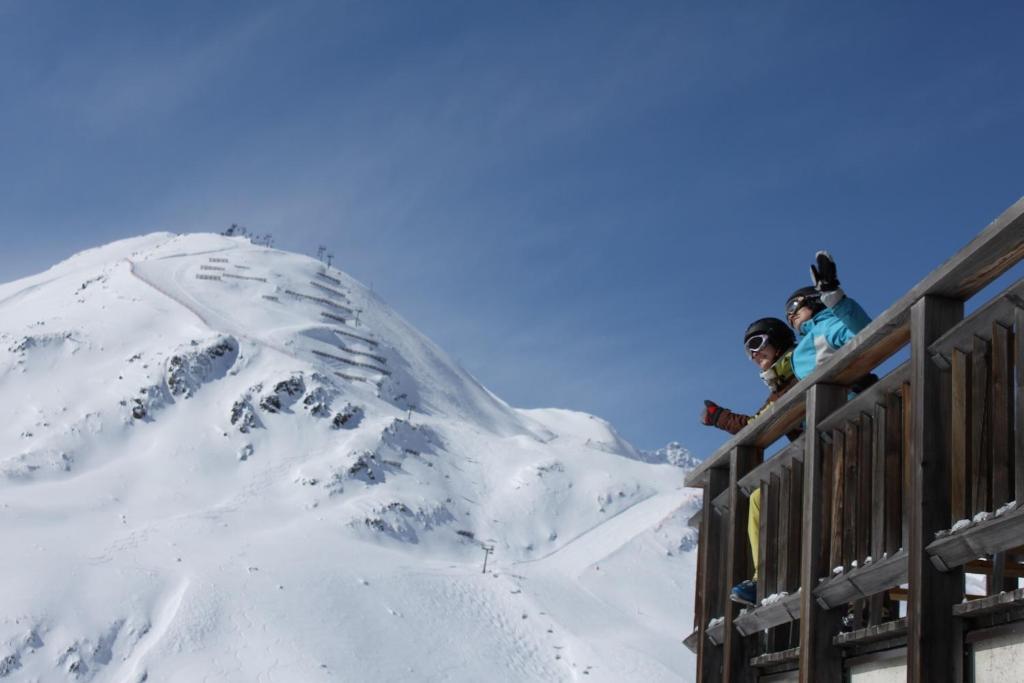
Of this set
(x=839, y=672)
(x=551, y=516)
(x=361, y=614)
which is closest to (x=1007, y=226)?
(x=839, y=672)

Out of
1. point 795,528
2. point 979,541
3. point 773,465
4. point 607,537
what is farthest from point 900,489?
point 607,537

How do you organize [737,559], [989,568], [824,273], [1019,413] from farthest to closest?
1. [737,559]
2. [824,273]
3. [989,568]
4. [1019,413]

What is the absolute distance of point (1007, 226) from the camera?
3422mm

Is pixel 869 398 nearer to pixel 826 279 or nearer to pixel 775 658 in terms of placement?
pixel 826 279

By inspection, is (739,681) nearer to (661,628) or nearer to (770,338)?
(770,338)

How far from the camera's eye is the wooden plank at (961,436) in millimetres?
3611

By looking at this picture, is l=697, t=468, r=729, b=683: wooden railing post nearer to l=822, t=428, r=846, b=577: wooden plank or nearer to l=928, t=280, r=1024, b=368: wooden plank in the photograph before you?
l=822, t=428, r=846, b=577: wooden plank

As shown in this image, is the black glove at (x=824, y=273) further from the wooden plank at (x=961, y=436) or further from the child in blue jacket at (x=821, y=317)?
the wooden plank at (x=961, y=436)

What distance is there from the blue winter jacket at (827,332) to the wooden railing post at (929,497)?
632 millimetres

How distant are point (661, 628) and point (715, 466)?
51.7m

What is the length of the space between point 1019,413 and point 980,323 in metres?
0.36

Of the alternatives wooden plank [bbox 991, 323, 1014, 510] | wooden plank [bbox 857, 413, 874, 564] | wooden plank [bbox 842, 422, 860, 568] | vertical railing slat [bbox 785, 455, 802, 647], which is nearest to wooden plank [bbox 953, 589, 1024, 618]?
wooden plank [bbox 991, 323, 1014, 510]

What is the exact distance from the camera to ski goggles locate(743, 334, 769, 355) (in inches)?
249

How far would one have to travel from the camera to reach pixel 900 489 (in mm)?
4078
